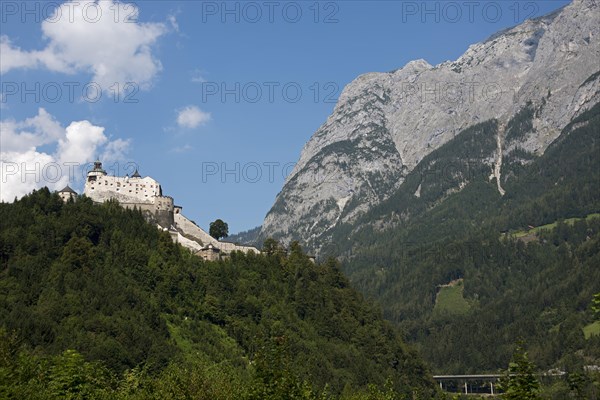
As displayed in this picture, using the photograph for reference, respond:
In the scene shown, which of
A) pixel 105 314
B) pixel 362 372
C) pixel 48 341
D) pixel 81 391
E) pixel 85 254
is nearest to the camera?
pixel 81 391

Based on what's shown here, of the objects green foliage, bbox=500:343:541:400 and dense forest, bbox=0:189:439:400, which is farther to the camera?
dense forest, bbox=0:189:439:400

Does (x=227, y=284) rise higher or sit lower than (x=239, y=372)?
higher

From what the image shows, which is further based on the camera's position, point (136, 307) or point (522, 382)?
point (136, 307)

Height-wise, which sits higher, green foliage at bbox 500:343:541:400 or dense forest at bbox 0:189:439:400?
dense forest at bbox 0:189:439:400

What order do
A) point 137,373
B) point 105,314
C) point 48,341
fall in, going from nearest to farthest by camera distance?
point 137,373, point 48,341, point 105,314

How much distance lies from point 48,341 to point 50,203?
1806 inches

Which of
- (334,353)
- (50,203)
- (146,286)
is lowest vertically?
(334,353)

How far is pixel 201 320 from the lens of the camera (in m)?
181

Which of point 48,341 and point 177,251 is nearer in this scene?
point 48,341

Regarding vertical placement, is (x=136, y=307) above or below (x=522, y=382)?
above

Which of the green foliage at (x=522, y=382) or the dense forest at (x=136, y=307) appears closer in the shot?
the green foliage at (x=522, y=382)

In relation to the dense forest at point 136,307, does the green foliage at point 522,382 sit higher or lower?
lower

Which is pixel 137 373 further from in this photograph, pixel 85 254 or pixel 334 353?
pixel 334 353

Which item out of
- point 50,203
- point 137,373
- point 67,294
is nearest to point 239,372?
point 137,373
